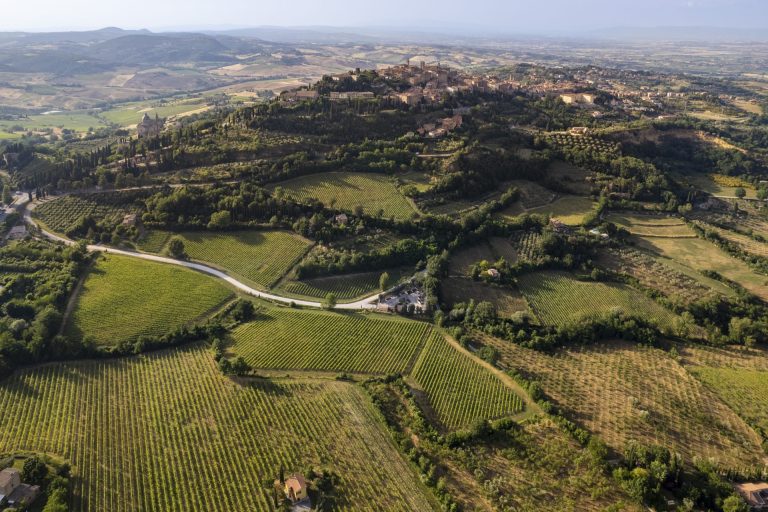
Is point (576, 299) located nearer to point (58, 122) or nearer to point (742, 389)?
point (742, 389)

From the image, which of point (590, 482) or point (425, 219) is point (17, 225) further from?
point (590, 482)

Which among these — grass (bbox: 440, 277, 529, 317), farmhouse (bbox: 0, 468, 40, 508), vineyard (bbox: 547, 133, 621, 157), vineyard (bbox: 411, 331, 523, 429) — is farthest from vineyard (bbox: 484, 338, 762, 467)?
vineyard (bbox: 547, 133, 621, 157)

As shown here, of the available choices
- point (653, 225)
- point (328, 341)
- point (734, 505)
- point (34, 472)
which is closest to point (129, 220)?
point (328, 341)

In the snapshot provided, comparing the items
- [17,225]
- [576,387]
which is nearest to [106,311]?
[17,225]

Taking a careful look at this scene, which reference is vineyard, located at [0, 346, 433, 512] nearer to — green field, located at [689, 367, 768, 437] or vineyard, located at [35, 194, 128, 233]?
green field, located at [689, 367, 768, 437]

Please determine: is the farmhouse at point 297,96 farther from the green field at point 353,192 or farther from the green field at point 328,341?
the green field at point 328,341

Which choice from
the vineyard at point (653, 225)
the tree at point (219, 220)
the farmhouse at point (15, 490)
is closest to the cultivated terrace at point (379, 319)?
the tree at point (219, 220)
